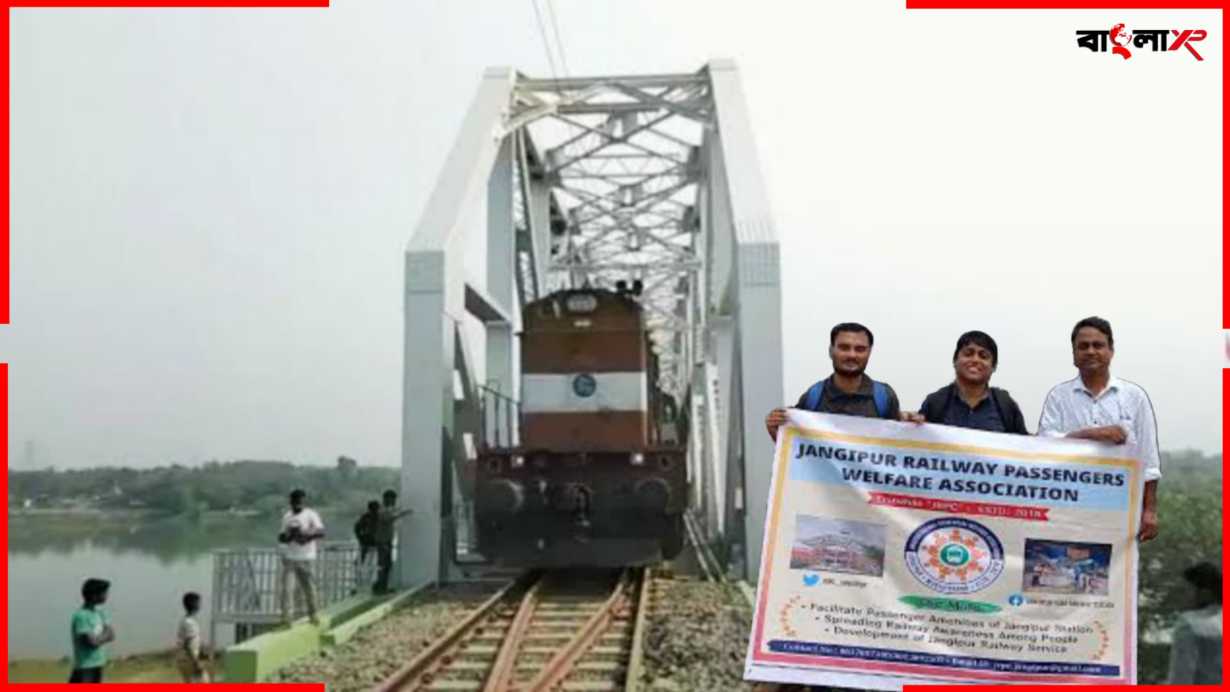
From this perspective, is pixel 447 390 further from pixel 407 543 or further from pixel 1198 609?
pixel 1198 609

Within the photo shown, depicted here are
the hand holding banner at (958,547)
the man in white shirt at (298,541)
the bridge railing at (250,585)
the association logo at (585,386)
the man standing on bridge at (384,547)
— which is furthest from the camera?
the association logo at (585,386)

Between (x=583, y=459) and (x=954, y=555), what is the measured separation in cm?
1046

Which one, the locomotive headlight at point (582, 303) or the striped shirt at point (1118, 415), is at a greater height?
the locomotive headlight at point (582, 303)

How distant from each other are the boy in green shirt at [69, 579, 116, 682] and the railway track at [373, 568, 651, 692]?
1.93 m

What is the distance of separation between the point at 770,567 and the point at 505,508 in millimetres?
10213

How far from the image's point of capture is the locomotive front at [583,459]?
14.1 meters

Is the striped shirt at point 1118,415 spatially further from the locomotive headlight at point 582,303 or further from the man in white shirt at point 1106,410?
the locomotive headlight at point 582,303

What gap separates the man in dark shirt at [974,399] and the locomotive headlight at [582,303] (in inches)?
450

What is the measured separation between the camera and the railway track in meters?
8.36

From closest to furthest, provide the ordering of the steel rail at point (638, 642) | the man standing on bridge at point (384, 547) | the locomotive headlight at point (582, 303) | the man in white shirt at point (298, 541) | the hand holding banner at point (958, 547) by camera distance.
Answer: the hand holding banner at point (958, 547) < the steel rail at point (638, 642) < the man in white shirt at point (298, 541) < the man standing on bridge at point (384, 547) < the locomotive headlight at point (582, 303)

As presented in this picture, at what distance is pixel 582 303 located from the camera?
51.4 ft

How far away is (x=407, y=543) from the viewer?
14227mm

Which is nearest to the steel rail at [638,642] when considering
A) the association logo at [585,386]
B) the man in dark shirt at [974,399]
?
the association logo at [585,386]

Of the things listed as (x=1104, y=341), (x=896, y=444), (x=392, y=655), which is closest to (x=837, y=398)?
(x=896, y=444)
